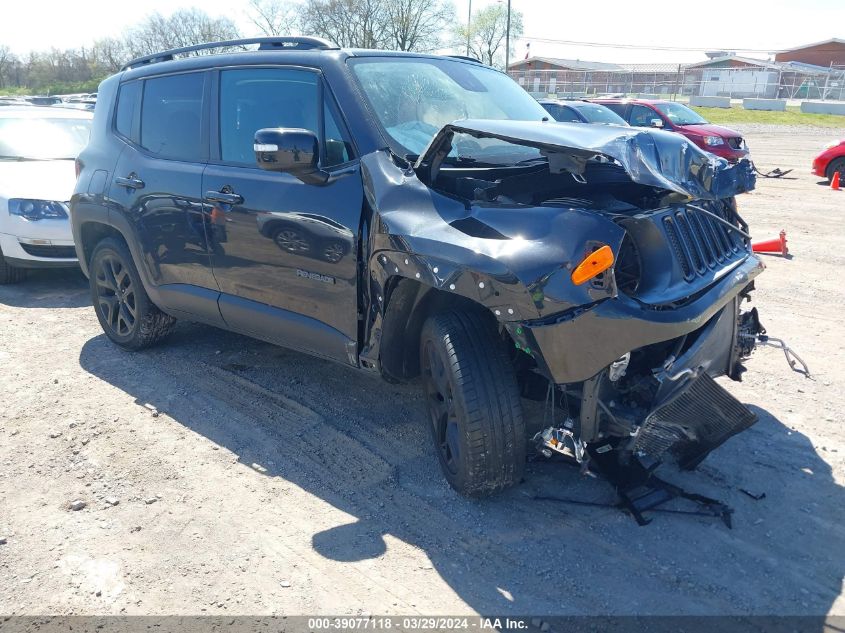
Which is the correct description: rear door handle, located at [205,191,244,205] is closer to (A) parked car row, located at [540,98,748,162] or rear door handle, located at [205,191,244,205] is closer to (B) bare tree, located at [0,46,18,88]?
(A) parked car row, located at [540,98,748,162]

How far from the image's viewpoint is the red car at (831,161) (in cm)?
1349

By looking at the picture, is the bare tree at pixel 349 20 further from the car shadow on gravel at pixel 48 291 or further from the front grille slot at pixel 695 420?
the front grille slot at pixel 695 420

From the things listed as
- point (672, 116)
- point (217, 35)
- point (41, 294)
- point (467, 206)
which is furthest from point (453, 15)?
point (467, 206)

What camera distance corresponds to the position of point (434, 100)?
3.80 metres

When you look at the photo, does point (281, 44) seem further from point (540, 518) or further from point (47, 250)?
point (47, 250)

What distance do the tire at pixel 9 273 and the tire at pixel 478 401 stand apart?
584cm

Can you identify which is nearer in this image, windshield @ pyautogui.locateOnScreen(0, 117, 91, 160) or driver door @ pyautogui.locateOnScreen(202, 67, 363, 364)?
driver door @ pyautogui.locateOnScreen(202, 67, 363, 364)

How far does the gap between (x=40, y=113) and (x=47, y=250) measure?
101 inches

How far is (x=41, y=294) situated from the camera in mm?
7062

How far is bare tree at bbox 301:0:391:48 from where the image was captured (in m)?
49.5

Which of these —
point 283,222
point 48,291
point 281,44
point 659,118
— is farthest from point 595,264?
point 659,118

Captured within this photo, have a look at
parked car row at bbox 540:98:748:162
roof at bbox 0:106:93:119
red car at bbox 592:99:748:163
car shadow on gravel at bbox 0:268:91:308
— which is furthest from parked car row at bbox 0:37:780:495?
red car at bbox 592:99:748:163

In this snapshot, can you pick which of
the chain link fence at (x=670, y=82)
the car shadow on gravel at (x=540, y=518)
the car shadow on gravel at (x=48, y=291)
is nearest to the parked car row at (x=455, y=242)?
the car shadow on gravel at (x=540, y=518)

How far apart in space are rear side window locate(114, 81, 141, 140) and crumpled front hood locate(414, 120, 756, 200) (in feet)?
8.86
